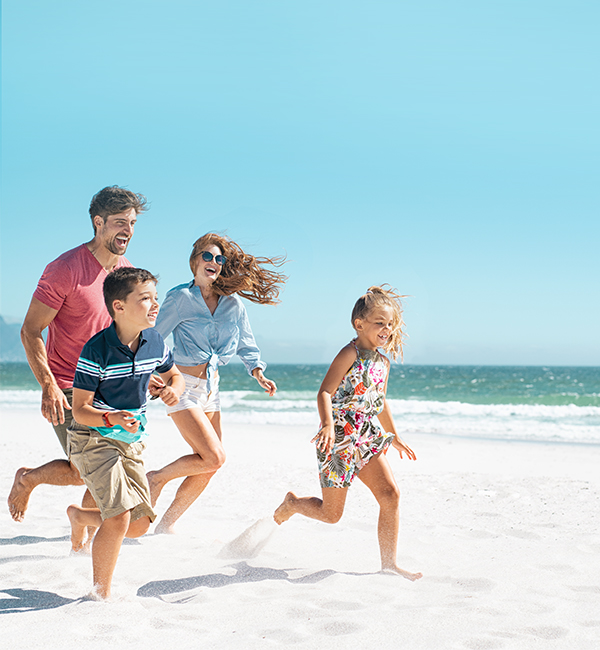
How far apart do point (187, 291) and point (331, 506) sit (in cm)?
176

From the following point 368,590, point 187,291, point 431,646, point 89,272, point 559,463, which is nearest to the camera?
point 431,646

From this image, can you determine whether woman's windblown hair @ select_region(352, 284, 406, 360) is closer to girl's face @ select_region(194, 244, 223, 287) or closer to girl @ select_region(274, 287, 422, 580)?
girl @ select_region(274, 287, 422, 580)

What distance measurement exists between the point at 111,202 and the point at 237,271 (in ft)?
3.48

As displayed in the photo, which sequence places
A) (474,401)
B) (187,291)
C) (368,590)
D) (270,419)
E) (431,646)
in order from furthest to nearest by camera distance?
(474,401) < (270,419) < (187,291) < (368,590) < (431,646)

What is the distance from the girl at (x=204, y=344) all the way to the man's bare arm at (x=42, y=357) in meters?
0.78

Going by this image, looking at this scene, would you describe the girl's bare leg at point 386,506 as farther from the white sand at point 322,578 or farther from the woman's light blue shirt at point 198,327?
the woman's light blue shirt at point 198,327

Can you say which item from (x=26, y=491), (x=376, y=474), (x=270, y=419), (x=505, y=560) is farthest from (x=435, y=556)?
(x=270, y=419)

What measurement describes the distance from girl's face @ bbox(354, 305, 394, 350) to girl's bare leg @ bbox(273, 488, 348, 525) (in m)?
0.88

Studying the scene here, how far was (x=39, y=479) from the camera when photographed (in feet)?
12.0

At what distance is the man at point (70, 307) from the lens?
3.55 meters

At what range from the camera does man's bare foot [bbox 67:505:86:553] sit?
10.9 ft

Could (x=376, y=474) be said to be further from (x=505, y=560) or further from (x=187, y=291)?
(x=187, y=291)

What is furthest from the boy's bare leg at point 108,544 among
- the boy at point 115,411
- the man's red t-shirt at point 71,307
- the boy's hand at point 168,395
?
the man's red t-shirt at point 71,307

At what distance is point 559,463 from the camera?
9.31 metres
